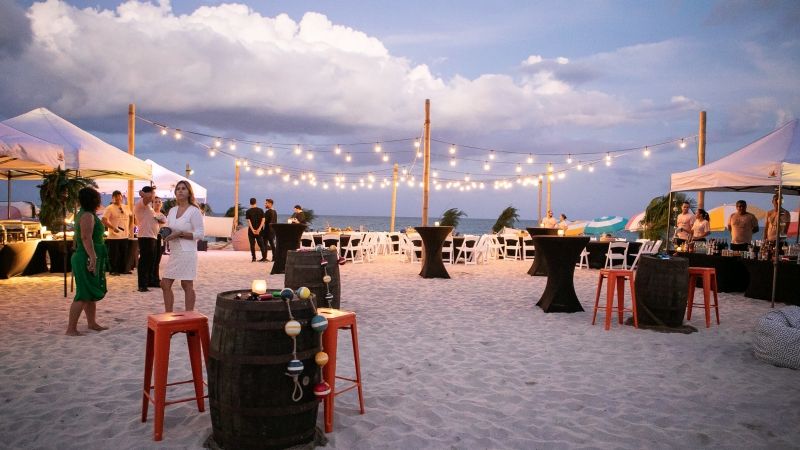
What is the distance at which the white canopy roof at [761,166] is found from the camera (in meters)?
6.70

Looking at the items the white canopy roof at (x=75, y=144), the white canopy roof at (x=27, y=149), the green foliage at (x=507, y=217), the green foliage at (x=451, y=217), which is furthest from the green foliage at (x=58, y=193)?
the green foliage at (x=507, y=217)

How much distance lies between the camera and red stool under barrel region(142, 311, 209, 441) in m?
2.60

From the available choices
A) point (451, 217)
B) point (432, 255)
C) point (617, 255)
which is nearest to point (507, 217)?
point (451, 217)

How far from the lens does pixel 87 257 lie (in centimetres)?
457

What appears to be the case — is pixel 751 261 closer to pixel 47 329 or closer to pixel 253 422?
pixel 253 422

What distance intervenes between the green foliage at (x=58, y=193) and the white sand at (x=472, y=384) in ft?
5.18

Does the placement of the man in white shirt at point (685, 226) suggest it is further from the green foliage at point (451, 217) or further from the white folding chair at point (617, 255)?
the green foliage at point (451, 217)

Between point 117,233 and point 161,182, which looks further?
point 161,182

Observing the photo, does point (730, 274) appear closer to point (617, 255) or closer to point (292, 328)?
point (617, 255)

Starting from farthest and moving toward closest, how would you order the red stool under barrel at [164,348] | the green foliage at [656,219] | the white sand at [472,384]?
1. the green foliage at [656,219]
2. the white sand at [472,384]
3. the red stool under barrel at [164,348]

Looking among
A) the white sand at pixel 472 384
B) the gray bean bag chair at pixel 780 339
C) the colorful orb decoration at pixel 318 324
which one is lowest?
the white sand at pixel 472 384

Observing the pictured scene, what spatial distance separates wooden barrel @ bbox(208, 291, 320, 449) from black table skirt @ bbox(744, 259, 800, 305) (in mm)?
7563

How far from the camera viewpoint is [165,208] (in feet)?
74.3

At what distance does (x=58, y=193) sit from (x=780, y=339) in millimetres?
8743
